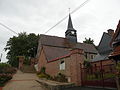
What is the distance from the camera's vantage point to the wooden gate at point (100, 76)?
9.73 m

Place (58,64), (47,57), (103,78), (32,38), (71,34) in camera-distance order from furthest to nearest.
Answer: (32,38) → (71,34) → (47,57) → (58,64) → (103,78)

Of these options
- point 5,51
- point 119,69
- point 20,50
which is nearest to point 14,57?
point 20,50

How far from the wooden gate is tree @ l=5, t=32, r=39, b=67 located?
1126 inches

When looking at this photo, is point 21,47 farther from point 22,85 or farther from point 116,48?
point 116,48

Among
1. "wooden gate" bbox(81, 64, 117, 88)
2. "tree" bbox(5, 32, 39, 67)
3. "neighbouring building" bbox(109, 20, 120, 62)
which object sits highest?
"tree" bbox(5, 32, 39, 67)

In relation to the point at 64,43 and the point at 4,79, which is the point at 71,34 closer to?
the point at 64,43

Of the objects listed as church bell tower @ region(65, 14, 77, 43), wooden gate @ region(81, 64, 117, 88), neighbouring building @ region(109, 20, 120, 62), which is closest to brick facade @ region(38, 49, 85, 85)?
wooden gate @ region(81, 64, 117, 88)

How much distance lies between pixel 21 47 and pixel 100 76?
32.2 meters

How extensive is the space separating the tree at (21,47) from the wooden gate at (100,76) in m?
28.6

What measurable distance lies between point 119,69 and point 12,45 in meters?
36.6

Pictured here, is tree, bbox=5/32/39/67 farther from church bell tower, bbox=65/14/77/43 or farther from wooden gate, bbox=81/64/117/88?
wooden gate, bbox=81/64/117/88

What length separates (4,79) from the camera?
594 inches

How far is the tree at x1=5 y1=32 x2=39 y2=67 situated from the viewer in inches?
1539

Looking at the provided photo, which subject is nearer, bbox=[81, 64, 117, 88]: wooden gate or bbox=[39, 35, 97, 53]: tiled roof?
bbox=[81, 64, 117, 88]: wooden gate
